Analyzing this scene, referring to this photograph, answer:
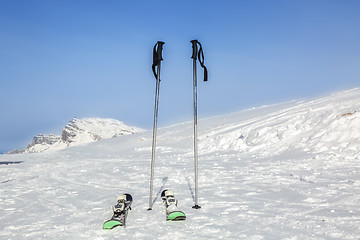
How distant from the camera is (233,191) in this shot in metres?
7.82

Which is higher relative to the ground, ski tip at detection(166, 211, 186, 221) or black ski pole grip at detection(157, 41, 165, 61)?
black ski pole grip at detection(157, 41, 165, 61)

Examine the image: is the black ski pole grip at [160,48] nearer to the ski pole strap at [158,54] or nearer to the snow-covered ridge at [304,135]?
the ski pole strap at [158,54]

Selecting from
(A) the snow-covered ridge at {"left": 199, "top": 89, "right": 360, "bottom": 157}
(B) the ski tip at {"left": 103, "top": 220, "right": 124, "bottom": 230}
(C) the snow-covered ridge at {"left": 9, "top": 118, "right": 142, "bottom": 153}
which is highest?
(C) the snow-covered ridge at {"left": 9, "top": 118, "right": 142, "bottom": 153}

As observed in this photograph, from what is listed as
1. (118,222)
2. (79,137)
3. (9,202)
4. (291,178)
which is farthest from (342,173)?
(79,137)

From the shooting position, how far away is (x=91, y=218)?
6035 mm

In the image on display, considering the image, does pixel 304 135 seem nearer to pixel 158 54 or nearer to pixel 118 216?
pixel 158 54

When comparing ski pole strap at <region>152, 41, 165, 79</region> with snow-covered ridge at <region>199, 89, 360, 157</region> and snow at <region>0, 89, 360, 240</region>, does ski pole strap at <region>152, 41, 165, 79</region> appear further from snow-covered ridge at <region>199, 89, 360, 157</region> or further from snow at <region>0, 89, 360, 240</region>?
snow-covered ridge at <region>199, 89, 360, 157</region>

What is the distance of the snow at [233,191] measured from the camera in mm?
5207

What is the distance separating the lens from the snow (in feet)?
17.1

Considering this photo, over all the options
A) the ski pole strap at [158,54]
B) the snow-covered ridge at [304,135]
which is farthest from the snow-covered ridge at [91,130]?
the ski pole strap at [158,54]

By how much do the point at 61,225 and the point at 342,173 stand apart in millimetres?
7541

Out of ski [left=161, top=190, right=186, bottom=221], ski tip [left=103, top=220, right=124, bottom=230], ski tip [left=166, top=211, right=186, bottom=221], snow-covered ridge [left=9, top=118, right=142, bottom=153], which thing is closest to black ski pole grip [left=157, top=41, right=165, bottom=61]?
ski [left=161, top=190, right=186, bottom=221]

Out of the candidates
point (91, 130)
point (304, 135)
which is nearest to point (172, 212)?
point (304, 135)

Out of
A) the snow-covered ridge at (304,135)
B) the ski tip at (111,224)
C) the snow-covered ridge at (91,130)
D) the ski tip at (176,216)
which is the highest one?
the snow-covered ridge at (91,130)
